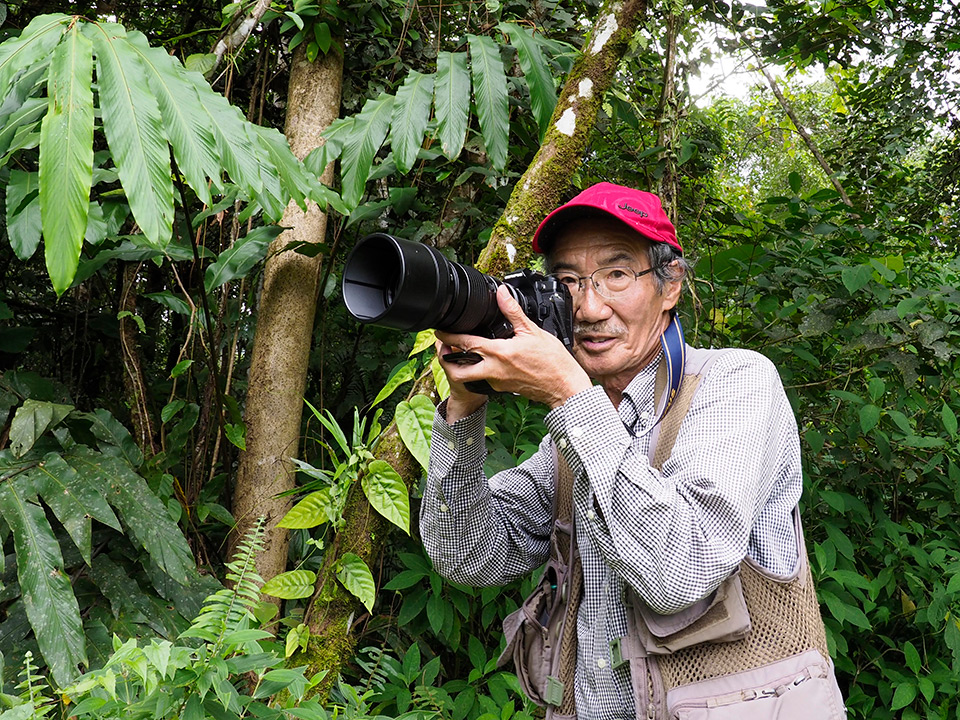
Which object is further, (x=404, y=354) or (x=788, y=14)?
(x=788, y=14)

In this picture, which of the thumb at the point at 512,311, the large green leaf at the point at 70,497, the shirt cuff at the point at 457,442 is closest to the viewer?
the thumb at the point at 512,311

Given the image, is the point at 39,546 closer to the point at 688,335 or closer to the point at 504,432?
the point at 504,432

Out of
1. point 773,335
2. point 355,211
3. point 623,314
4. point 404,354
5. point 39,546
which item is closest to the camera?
point 623,314

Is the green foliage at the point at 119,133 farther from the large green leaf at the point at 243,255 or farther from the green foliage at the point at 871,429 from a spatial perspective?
the green foliage at the point at 871,429

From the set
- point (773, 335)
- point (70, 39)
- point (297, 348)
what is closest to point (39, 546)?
point (297, 348)

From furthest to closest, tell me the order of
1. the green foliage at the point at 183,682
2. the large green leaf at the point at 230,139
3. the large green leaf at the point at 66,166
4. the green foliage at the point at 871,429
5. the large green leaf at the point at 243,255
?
the green foliage at the point at 871,429 → the large green leaf at the point at 243,255 → the large green leaf at the point at 230,139 → the green foliage at the point at 183,682 → the large green leaf at the point at 66,166

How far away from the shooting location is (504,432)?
2643mm

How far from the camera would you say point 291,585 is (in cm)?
190

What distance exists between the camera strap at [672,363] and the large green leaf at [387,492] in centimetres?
67

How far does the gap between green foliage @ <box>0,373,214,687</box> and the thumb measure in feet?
3.50

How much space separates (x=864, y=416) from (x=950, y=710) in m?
1.06

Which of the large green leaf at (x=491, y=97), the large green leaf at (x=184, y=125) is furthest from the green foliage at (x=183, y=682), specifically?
the large green leaf at (x=491, y=97)

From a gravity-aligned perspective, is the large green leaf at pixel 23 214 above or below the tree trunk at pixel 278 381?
above

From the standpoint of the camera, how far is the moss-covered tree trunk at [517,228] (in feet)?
6.21
